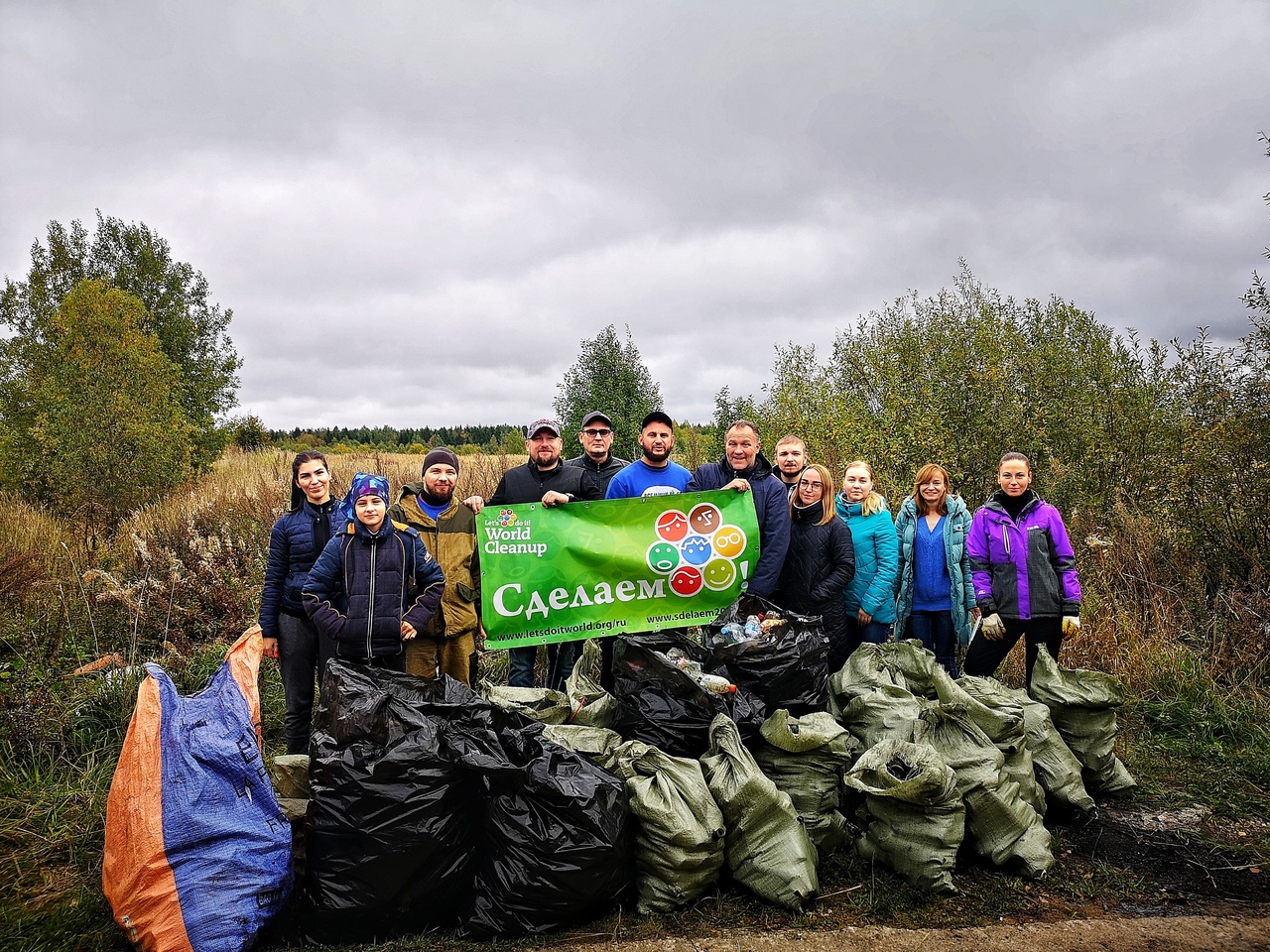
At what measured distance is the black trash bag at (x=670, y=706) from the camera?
3.45 meters

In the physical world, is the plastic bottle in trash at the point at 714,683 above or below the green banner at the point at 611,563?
below

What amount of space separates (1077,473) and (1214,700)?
159 inches

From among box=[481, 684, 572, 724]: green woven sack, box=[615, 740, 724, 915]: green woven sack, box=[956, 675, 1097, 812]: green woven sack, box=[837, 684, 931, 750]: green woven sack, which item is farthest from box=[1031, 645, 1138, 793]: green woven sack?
box=[481, 684, 572, 724]: green woven sack

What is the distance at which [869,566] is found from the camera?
4.70 m

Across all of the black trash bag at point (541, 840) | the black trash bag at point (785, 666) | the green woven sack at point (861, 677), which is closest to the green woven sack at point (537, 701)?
the black trash bag at point (541, 840)

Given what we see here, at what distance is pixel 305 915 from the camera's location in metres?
2.86

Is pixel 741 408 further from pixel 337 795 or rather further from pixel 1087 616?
pixel 337 795

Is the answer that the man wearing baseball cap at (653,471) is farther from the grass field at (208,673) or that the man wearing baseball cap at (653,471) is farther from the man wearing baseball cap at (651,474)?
the grass field at (208,673)

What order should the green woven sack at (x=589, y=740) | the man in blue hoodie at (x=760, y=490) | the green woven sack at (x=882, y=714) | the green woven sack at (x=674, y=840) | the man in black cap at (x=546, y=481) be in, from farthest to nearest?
the man in black cap at (x=546, y=481)
the man in blue hoodie at (x=760, y=490)
the green woven sack at (x=882, y=714)
the green woven sack at (x=589, y=740)
the green woven sack at (x=674, y=840)

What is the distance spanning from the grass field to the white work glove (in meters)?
1.08

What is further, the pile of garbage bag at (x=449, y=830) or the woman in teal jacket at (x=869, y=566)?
the woman in teal jacket at (x=869, y=566)

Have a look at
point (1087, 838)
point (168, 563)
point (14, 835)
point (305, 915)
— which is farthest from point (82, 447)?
point (1087, 838)

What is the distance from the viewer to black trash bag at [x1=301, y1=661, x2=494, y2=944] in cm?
279

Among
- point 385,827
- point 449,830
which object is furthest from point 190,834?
point 449,830
